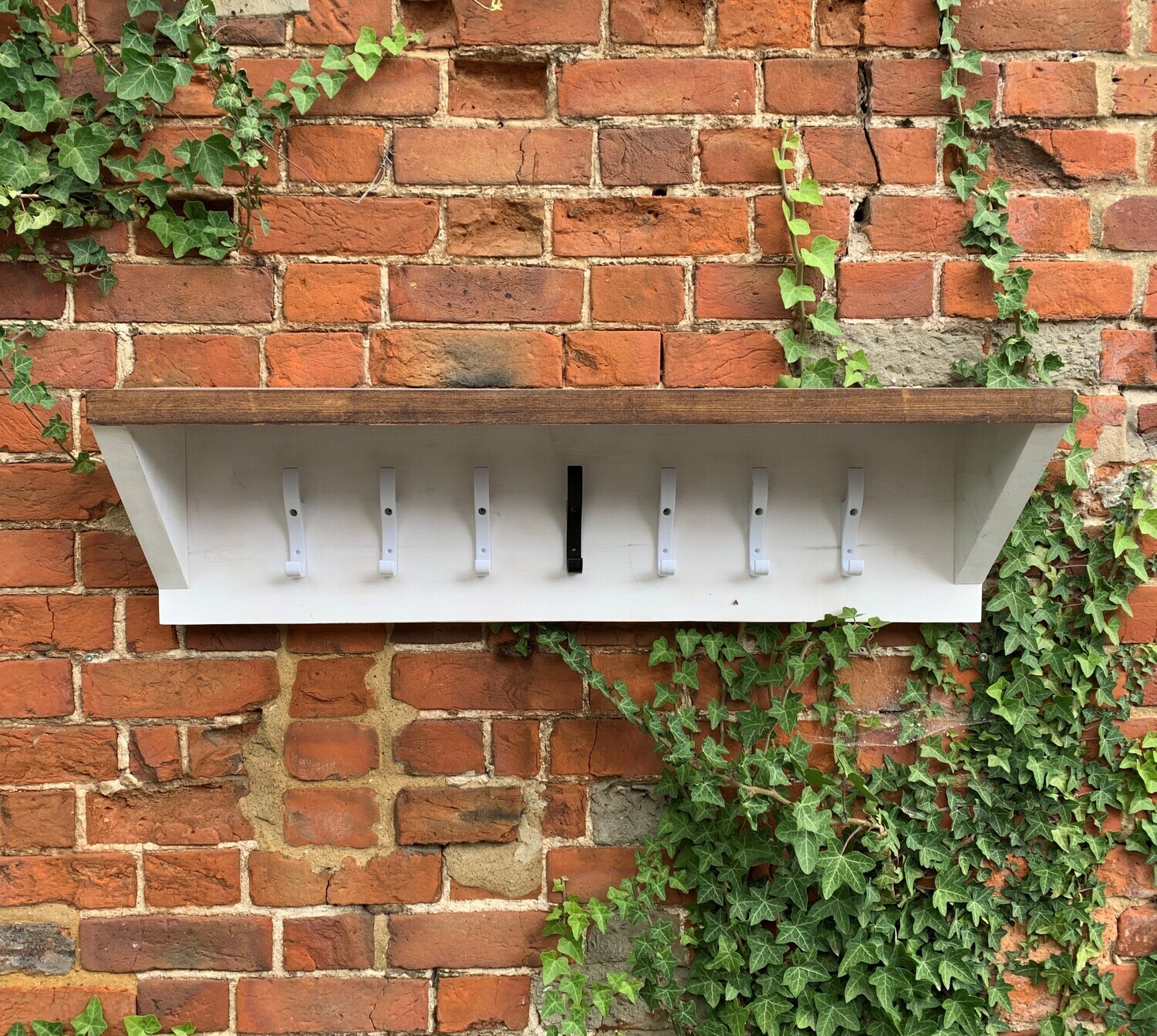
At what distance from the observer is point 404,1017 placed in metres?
1.12

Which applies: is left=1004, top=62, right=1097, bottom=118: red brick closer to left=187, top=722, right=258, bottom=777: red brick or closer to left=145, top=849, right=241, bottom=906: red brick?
left=187, top=722, right=258, bottom=777: red brick

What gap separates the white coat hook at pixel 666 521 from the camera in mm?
1049

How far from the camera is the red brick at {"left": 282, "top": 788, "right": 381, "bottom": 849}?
3.65 feet

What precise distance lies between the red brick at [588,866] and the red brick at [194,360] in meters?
0.74

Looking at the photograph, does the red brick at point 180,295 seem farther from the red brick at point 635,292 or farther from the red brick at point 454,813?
the red brick at point 454,813

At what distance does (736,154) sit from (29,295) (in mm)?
907

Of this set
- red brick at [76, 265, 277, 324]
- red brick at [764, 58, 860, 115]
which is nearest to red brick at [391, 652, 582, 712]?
red brick at [76, 265, 277, 324]

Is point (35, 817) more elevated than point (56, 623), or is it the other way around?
point (56, 623)

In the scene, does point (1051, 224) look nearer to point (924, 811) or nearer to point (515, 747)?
point (924, 811)

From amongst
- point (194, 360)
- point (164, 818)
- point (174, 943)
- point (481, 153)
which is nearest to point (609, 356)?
point (481, 153)

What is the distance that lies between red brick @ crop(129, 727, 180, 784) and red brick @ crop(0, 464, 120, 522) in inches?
11.5

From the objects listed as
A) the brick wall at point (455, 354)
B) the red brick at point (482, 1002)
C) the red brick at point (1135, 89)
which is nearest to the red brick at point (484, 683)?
the brick wall at point (455, 354)

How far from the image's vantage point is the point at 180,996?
1113mm

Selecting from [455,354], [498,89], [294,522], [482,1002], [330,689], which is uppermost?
[498,89]
